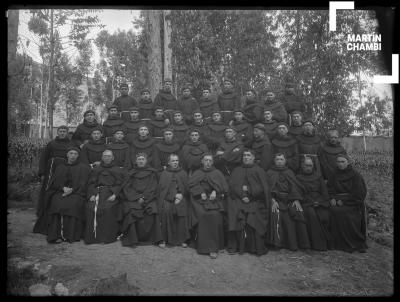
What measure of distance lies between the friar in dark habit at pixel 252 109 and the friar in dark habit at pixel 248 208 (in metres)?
1.43

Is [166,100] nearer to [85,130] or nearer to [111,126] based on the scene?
[111,126]

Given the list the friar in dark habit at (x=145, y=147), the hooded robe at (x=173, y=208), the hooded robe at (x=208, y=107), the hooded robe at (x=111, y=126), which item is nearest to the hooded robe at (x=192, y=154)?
the hooded robe at (x=173, y=208)

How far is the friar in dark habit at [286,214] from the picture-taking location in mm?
5918

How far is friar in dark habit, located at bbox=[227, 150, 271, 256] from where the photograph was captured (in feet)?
19.1

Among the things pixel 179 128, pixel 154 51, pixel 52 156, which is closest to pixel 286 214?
pixel 179 128

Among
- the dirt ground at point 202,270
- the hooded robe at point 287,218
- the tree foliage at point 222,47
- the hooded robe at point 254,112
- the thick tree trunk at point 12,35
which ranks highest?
the tree foliage at point 222,47

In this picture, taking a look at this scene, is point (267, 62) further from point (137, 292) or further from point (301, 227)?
point (137, 292)

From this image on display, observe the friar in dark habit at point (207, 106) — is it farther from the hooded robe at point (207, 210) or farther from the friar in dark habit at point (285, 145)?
the hooded robe at point (207, 210)

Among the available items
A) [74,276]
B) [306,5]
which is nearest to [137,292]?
[74,276]

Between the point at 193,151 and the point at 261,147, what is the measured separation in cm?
137

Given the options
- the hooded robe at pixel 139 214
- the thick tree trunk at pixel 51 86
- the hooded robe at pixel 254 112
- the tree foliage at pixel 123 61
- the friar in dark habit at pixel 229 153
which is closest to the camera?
the hooded robe at pixel 139 214

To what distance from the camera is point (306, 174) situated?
643 centimetres

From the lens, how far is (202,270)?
17.1 feet
